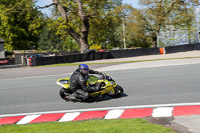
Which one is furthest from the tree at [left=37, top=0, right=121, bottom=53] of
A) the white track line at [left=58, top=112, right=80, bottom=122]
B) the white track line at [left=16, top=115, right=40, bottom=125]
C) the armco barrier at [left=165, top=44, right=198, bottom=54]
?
the white track line at [left=58, top=112, right=80, bottom=122]

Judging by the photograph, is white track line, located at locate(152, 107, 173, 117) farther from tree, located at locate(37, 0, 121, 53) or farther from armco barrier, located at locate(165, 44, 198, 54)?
armco barrier, located at locate(165, 44, 198, 54)

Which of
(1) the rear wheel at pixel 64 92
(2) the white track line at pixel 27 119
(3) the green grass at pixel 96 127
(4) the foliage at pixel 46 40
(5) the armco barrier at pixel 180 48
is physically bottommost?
(2) the white track line at pixel 27 119

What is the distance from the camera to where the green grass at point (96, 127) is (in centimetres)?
575

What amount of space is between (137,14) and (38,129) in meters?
53.0

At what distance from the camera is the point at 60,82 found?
33.5 feet

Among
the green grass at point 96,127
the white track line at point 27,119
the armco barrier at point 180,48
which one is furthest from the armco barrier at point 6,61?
the green grass at point 96,127

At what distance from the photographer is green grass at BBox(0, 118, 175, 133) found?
18.9 ft

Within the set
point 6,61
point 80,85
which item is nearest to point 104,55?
point 6,61

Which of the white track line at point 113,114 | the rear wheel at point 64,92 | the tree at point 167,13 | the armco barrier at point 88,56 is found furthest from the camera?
the tree at point 167,13

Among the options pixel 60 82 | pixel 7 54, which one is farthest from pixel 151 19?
pixel 60 82

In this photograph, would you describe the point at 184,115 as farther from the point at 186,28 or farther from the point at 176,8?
the point at 186,28

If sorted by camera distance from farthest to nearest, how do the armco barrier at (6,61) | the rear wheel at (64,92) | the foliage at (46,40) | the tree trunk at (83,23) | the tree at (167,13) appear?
1. the foliage at (46,40)
2. the tree at (167,13)
3. the tree trunk at (83,23)
4. the armco barrier at (6,61)
5. the rear wheel at (64,92)

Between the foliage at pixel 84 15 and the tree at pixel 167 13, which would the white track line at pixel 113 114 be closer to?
the foliage at pixel 84 15

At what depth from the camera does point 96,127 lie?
6258mm
